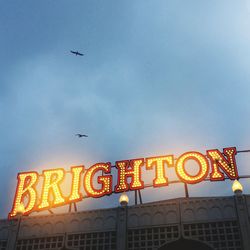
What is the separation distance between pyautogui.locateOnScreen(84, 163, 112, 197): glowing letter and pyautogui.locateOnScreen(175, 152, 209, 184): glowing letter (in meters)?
7.55

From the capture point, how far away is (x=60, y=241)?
129 feet

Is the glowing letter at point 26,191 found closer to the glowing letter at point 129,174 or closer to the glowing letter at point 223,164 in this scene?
the glowing letter at point 129,174

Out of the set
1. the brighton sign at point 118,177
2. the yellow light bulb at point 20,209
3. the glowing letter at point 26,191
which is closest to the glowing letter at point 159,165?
the brighton sign at point 118,177

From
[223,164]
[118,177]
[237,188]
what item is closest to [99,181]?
[118,177]

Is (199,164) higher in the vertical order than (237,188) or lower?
higher

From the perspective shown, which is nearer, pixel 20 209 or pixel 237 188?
pixel 237 188

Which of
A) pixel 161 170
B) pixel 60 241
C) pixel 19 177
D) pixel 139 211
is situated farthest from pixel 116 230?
pixel 19 177

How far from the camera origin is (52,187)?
45781 mm

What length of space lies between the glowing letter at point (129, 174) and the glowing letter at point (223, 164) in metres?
7.46

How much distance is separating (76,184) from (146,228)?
35.8 feet

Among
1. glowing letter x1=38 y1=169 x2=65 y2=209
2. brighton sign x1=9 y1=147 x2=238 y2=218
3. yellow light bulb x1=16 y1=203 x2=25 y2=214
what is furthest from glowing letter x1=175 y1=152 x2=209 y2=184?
yellow light bulb x1=16 y1=203 x2=25 y2=214

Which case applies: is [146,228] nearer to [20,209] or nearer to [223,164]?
[223,164]

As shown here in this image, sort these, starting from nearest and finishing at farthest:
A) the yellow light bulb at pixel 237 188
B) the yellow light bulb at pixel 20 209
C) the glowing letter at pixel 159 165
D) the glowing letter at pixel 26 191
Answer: the yellow light bulb at pixel 237 188, the yellow light bulb at pixel 20 209, the glowing letter at pixel 159 165, the glowing letter at pixel 26 191

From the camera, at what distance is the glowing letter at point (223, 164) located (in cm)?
4250
